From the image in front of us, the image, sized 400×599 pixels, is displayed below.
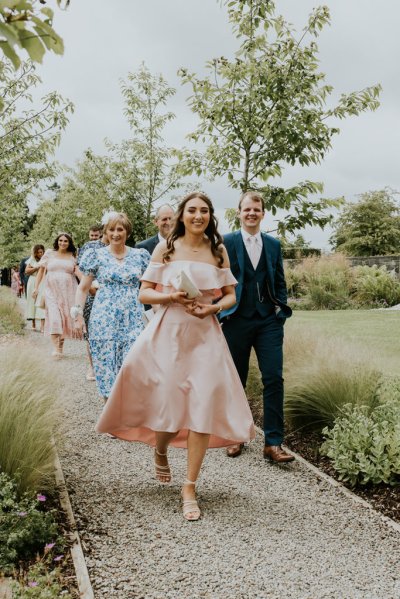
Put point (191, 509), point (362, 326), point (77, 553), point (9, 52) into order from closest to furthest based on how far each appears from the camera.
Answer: point (9, 52) → point (77, 553) → point (191, 509) → point (362, 326)

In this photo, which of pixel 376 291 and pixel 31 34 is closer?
pixel 31 34

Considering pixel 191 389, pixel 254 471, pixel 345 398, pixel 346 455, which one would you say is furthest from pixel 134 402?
pixel 345 398

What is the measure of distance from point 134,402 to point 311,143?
5.05m

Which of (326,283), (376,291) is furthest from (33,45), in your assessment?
(376,291)

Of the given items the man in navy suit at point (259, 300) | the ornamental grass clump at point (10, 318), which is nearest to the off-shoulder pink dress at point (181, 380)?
the man in navy suit at point (259, 300)

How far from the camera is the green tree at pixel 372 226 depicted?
184ft

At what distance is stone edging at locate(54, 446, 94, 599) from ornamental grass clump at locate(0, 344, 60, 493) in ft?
0.44

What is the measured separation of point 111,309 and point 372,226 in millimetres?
53351

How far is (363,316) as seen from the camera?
1739 cm

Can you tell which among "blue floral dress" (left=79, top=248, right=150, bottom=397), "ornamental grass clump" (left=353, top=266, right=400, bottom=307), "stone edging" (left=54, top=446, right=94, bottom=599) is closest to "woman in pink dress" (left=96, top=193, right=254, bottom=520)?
"stone edging" (left=54, top=446, right=94, bottom=599)

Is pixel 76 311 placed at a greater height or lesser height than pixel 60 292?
lesser

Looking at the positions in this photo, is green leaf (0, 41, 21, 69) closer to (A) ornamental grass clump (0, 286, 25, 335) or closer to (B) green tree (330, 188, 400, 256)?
(A) ornamental grass clump (0, 286, 25, 335)

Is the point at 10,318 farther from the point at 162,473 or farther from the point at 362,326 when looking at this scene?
the point at 162,473

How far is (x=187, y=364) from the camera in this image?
4.22 m
